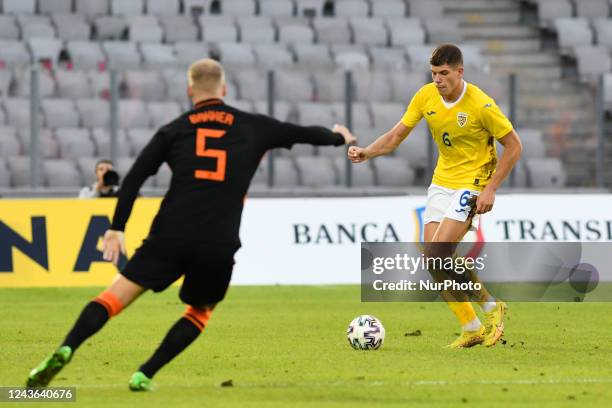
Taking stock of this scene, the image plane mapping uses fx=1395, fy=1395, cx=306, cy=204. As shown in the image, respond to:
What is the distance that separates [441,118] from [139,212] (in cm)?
758

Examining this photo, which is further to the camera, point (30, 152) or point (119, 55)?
point (119, 55)

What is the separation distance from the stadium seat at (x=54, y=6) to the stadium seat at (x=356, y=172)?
234 inches

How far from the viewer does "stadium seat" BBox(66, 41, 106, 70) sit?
73.0 feet

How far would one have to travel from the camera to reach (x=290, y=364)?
9.58 meters

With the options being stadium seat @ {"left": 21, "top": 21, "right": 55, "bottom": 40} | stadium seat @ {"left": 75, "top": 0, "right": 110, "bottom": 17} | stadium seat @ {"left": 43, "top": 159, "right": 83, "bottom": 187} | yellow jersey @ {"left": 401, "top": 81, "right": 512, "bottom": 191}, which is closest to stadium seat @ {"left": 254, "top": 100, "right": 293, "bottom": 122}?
stadium seat @ {"left": 43, "top": 159, "right": 83, "bottom": 187}

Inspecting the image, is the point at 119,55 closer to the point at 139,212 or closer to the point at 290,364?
the point at 139,212

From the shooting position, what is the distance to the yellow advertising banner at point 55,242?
659 inches

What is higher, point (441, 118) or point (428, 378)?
point (441, 118)

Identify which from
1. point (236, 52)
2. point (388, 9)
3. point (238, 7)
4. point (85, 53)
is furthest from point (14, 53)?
point (388, 9)

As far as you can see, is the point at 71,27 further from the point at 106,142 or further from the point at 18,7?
the point at 106,142

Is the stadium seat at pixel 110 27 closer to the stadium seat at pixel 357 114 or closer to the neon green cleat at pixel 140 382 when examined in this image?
the stadium seat at pixel 357 114

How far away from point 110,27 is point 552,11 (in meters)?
8.91

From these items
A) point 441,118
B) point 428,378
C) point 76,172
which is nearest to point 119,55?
point 76,172

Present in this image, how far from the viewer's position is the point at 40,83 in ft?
66.5
